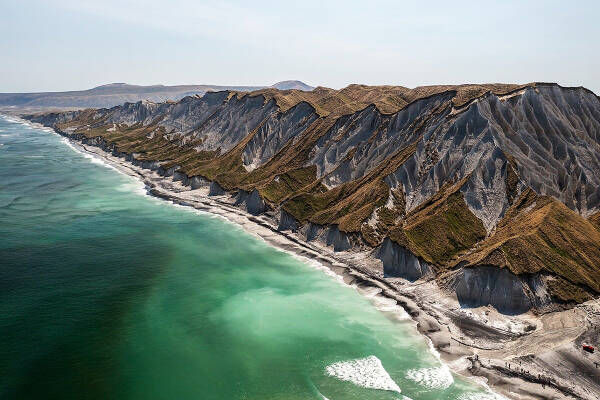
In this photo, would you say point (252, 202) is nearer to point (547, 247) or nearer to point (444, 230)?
point (444, 230)

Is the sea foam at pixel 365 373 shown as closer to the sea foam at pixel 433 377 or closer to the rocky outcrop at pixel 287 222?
the sea foam at pixel 433 377

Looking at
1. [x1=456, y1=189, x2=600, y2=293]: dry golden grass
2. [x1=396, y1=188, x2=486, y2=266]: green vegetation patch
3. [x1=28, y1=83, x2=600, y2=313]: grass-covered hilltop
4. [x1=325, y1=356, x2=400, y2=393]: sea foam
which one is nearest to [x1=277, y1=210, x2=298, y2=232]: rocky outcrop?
[x1=28, y1=83, x2=600, y2=313]: grass-covered hilltop

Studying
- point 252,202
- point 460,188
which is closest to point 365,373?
point 460,188

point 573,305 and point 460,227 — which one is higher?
point 460,227

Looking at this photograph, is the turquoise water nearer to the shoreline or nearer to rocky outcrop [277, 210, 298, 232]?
the shoreline

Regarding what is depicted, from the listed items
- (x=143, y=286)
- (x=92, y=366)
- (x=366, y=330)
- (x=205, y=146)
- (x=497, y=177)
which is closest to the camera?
(x=92, y=366)

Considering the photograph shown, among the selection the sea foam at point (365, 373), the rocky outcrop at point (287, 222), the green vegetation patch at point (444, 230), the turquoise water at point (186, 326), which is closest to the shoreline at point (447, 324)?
the rocky outcrop at point (287, 222)

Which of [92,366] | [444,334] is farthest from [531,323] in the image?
[92,366]

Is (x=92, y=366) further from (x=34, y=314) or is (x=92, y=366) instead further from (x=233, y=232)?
(x=233, y=232)
